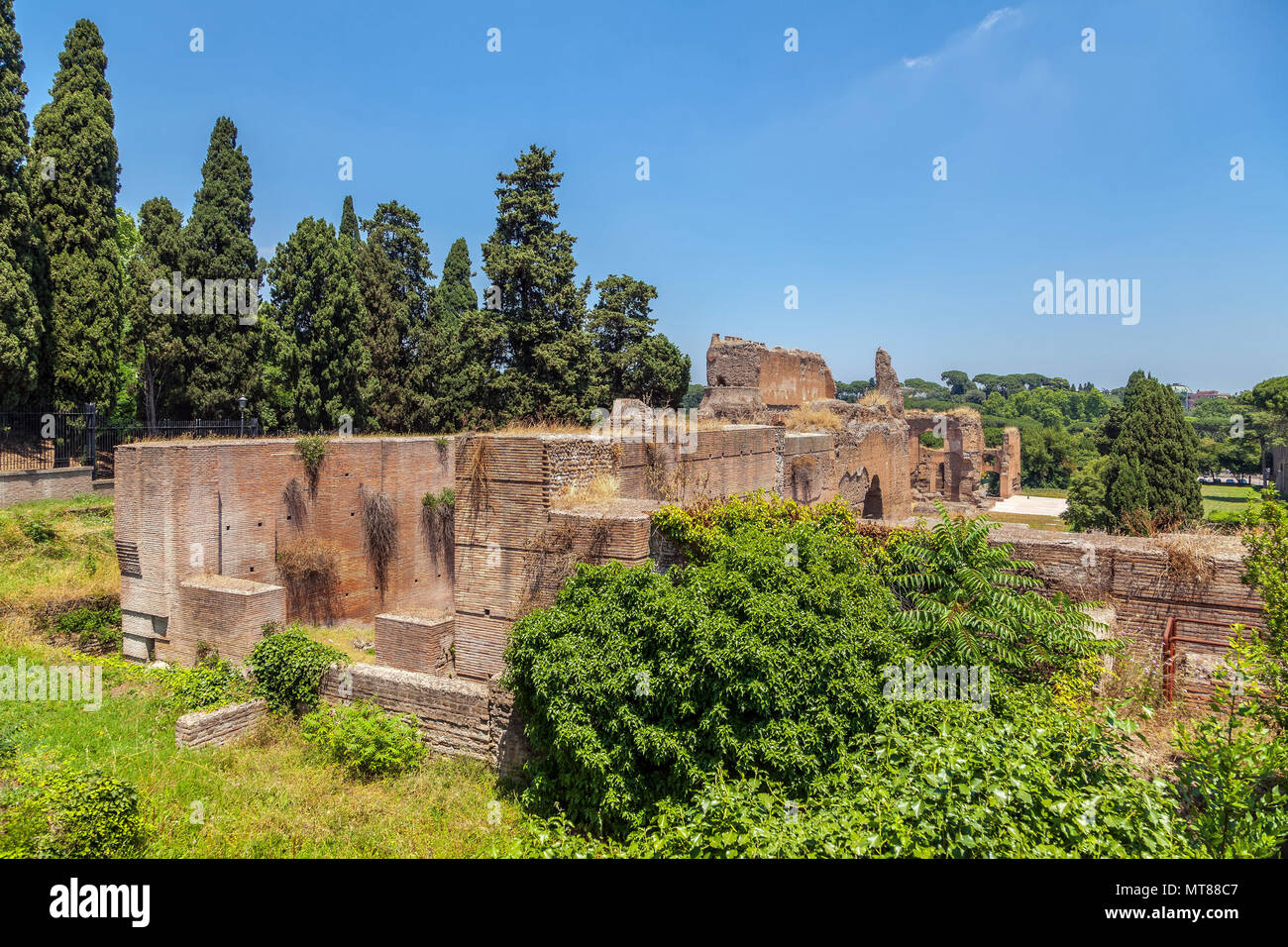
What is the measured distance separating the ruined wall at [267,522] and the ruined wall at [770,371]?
7.06 m

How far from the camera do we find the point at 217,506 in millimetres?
11820

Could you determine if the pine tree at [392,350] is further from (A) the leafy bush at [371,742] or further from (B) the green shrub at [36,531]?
(A) the leafy bush at [371,742]

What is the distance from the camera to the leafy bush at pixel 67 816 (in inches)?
177

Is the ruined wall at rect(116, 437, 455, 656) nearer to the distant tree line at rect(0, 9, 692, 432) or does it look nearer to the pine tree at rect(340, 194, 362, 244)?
the distant tree line at rect(0, 9, 692, 432)

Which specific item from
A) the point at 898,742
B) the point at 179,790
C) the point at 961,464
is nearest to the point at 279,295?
the point at 179,790

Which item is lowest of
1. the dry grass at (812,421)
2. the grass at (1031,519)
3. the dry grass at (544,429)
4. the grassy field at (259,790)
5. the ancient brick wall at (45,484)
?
the grass at (1031,519)

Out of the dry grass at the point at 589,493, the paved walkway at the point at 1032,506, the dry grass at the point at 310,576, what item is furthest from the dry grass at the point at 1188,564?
the paved walkway at the point at 1032,506

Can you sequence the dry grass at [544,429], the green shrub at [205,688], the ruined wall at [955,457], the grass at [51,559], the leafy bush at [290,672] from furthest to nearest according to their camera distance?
the ruined wall at [955,457]
the grass at [51,559]
the dry grass at [544,429]
the green shrub at [205,688]
the leafy bush at [290,672]

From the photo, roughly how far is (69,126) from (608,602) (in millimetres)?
21164

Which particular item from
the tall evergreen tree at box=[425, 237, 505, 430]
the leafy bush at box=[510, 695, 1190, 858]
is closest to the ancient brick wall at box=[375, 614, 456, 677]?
the leafy bush at box=[510, 695, 1190, 858]

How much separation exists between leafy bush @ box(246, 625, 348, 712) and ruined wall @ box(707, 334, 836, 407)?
12.1 meters

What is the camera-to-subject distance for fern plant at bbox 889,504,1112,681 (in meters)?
5.55

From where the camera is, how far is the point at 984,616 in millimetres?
5703

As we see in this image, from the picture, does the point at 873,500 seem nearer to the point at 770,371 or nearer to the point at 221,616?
the point at 770,371
